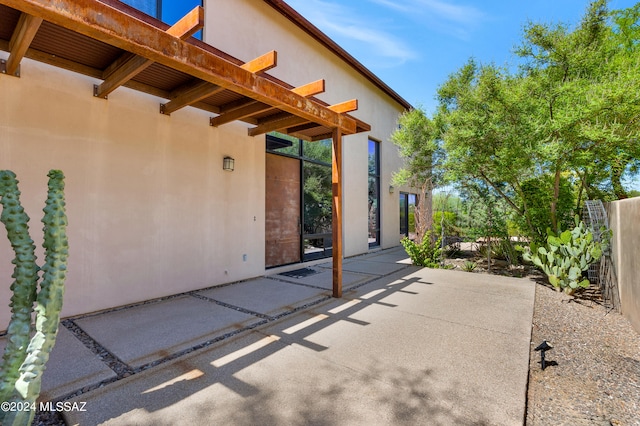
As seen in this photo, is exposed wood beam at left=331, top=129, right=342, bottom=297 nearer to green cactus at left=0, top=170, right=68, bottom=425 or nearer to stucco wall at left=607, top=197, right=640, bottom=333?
green cactus at left=0, top=170, right=68, bottom=425

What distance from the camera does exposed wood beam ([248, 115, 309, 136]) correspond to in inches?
196

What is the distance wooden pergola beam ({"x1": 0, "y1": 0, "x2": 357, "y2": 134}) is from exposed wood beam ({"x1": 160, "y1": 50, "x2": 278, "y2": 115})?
0.12 m

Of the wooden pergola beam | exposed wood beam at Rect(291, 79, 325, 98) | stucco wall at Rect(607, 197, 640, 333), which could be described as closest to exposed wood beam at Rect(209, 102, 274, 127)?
exposed wood beam at Rect(291, 79, 325, 98)

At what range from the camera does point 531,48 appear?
19.5ft

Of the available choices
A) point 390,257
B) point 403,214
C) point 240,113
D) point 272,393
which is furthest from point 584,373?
point 403,214

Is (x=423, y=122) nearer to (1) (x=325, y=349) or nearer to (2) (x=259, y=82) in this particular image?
(2) (x=259, y=82)

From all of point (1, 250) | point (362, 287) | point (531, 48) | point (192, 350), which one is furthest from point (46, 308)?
point (531, 48)

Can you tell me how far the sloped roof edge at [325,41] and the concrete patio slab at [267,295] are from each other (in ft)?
18.8

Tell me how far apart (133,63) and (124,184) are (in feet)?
5.78

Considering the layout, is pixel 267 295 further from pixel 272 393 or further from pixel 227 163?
pixel 272 393

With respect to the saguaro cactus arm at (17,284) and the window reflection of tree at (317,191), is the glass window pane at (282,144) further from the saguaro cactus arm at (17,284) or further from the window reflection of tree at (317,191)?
the saguaro cactus arm at (17,284)

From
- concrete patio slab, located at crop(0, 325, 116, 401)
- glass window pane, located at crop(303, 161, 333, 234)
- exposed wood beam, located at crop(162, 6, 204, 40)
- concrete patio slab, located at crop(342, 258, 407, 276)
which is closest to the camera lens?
concrete patio slab, located at crop(0, 325, 116, 401)

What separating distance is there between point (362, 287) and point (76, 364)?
4.02m

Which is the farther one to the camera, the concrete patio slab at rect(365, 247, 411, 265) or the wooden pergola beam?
the concrete patio slab at rect(365, 247, 411, 265)
